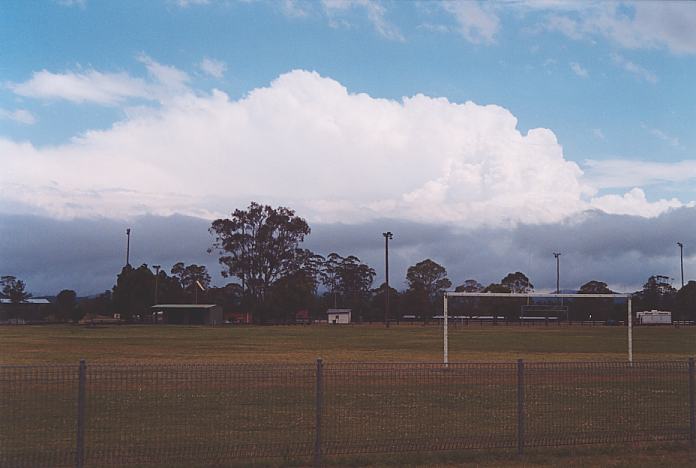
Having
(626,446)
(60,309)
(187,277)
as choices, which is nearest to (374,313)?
(187,277)

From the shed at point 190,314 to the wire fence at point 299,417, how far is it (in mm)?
100156

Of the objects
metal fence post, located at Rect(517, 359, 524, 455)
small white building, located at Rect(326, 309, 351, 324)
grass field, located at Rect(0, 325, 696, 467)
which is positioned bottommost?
small white building, located at Rect(326, 309, 351, 324)

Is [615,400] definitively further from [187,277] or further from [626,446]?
[187,277]

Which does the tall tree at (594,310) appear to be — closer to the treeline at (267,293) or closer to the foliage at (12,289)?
the treeline at (267,293)

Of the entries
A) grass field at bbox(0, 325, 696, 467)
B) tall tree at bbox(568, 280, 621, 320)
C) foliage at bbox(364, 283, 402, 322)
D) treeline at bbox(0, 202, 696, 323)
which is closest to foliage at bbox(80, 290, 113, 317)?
treeline at bbox(0, 202, 696, 323)

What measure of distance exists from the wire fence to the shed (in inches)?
3943

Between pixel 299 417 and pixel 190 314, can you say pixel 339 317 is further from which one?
pixel 299 417

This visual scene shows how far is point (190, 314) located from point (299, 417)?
354 ft

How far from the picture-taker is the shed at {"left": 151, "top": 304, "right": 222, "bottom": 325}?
4624 inches

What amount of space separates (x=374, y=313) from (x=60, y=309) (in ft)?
167

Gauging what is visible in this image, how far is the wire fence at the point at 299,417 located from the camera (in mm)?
11328

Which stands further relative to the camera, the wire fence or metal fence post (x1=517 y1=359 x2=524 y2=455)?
metal fence post (x1=517 y1=359 x2=524 y2=455)

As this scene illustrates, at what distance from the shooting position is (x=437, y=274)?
152 metres

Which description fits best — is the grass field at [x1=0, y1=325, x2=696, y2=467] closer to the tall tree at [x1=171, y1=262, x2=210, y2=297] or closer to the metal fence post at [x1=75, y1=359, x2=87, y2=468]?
the metal fence post at [x1=75, y1=359, x2=87, y2=468]
